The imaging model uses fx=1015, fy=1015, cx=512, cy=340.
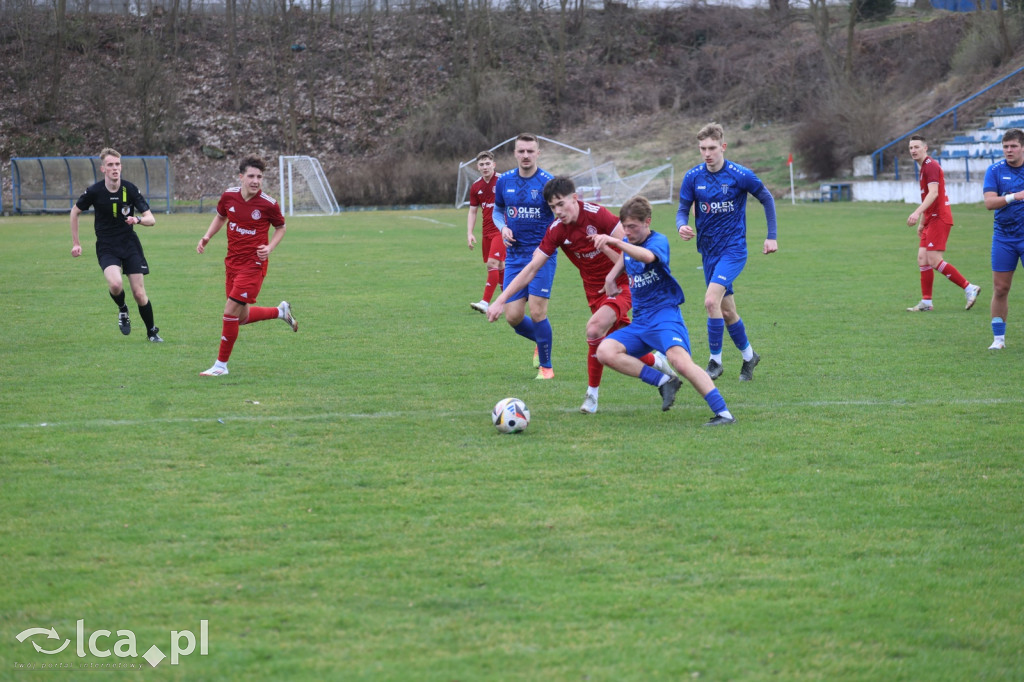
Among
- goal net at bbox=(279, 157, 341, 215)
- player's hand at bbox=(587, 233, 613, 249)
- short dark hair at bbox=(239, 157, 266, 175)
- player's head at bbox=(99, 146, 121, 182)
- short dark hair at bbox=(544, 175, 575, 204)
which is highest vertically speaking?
goal net at bbox=(279, 157, 341, 215)

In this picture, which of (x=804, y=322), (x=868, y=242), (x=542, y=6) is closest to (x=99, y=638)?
(x=804, y=322)

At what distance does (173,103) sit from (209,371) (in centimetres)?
4762

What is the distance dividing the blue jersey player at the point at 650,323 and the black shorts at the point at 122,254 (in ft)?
19.5

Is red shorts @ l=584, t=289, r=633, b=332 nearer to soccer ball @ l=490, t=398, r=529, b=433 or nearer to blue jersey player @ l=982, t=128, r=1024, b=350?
soccer ball @ l=490, t=398, r=529, b=433

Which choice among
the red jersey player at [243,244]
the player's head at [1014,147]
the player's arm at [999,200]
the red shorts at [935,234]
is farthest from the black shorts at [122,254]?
the red shorts at [935,234]

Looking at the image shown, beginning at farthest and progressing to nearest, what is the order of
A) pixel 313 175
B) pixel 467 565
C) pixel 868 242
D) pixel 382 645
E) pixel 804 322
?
pixel 313 175 < pixel 868 242 < pixel 804 322 < pixel 467 565 < pixel 382 645

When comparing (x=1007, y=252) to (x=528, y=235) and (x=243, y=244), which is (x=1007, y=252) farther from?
(x=243, y=244)

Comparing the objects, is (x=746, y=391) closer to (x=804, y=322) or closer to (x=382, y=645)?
(x=804, y=322)

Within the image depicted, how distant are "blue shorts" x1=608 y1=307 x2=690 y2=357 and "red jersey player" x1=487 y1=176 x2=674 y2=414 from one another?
278mm

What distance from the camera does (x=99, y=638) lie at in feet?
11.9

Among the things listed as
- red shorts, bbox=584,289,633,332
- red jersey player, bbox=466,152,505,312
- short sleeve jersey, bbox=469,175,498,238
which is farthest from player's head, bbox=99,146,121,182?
→ red shorts, bbox=584,289,633,332

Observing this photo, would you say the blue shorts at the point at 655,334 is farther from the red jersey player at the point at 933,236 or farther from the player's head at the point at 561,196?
the red jersey player at the point at 933,236

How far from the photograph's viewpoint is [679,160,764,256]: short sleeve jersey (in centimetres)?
838

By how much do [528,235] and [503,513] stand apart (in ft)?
14.2
